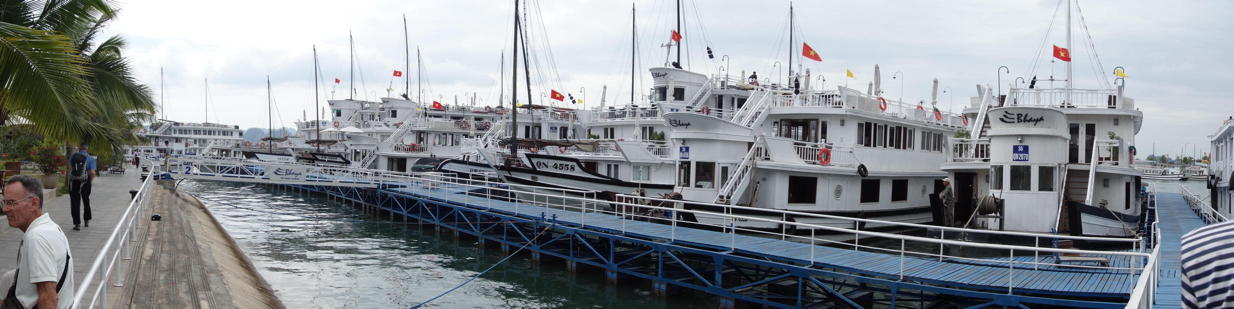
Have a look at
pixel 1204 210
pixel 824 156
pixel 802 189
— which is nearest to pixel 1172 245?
pixel 1204 210

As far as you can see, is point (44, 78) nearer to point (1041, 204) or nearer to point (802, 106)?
point (1041, 204)

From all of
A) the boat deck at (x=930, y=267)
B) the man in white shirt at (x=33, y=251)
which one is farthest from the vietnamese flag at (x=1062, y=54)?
the man in white shirt at (x=33, y=251)

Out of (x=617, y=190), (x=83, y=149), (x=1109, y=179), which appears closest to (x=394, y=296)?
(x=83, y=149)

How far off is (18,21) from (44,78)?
5719mm

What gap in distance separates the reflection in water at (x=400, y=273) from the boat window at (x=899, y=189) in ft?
45.4

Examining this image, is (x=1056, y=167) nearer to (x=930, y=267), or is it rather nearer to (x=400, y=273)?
(x=930, y=267)

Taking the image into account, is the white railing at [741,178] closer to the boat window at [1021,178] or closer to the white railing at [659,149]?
the white railing at [659,149]

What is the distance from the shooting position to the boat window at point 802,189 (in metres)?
25.7

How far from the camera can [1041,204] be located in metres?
20.1

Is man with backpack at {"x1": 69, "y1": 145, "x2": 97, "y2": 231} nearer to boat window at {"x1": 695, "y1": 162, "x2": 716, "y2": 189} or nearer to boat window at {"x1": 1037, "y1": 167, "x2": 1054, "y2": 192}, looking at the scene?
boat window at {"x1": 695, "y1": 162, "x2": 716, "y2": 189}

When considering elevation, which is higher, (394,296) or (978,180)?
(978,180)

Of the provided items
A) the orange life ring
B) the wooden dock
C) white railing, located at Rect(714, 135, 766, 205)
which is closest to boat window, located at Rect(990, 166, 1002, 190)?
the orange life ring

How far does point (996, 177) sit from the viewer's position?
68.2 feet

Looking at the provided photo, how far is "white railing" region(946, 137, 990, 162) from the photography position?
24.0m
